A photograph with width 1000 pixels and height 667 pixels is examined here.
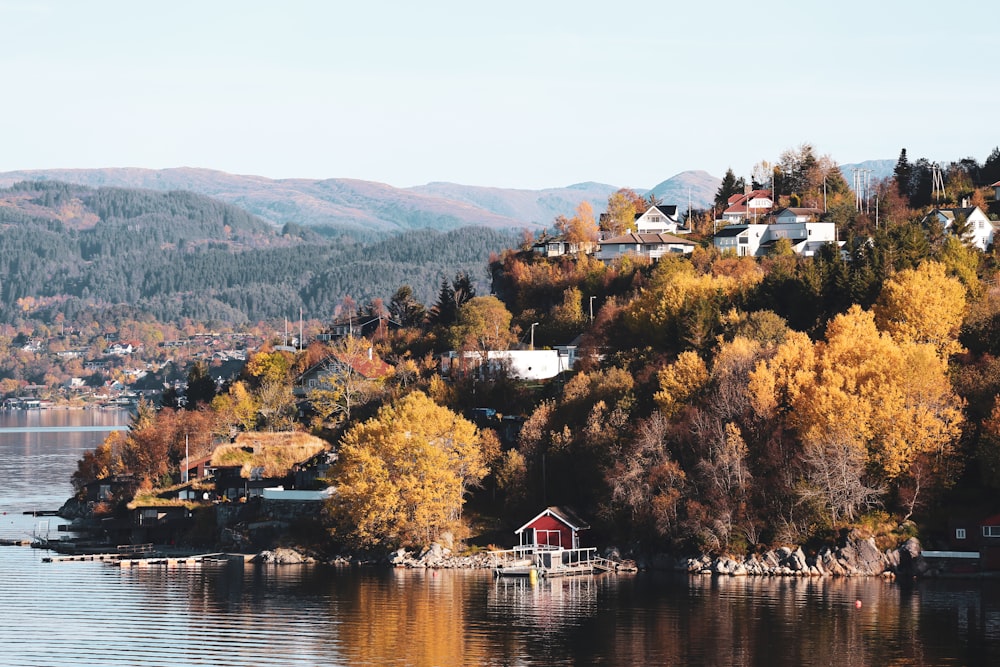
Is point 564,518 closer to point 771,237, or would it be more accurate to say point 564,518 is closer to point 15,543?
point 15,543

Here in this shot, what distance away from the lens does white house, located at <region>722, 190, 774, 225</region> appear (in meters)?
116

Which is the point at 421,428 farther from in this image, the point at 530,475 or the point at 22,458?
the point at 22,458

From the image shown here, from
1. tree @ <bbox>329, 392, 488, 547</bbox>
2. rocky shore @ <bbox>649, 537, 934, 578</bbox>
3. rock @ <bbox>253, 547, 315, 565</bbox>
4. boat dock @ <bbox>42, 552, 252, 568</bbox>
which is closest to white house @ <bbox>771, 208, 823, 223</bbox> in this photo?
tree @ <bbox>329, 392, 488, 547</bbox>

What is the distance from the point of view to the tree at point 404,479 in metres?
72.4

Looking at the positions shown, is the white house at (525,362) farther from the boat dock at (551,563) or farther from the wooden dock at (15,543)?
the wooden dock at (15,543)

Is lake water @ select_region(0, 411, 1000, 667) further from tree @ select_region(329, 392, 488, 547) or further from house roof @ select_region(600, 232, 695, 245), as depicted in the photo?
house roof @ select_region(600, 232, 695, 245)

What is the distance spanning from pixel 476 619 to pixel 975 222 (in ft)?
183

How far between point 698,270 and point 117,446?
43.6 m

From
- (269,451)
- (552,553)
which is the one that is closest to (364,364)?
(269,451)

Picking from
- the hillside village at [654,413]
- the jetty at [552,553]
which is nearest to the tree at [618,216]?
the hillside village at [654,413]

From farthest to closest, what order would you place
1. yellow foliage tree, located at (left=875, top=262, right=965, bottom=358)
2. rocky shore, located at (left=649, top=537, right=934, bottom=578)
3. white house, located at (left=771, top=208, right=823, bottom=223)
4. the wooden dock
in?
white house, located at (left=771, top=208, right=823, bottom=223) < the wooden dock < yellow foliage tree, located at (left=875, top=262, right=965, bottom=358) < rocky shore, located at (left=649, top=537, right=934, bottom=578)

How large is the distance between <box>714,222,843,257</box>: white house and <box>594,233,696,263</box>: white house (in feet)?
Answer: 8.71

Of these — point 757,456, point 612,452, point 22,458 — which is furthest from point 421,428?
point 22,458

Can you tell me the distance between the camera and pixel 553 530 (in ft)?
234
